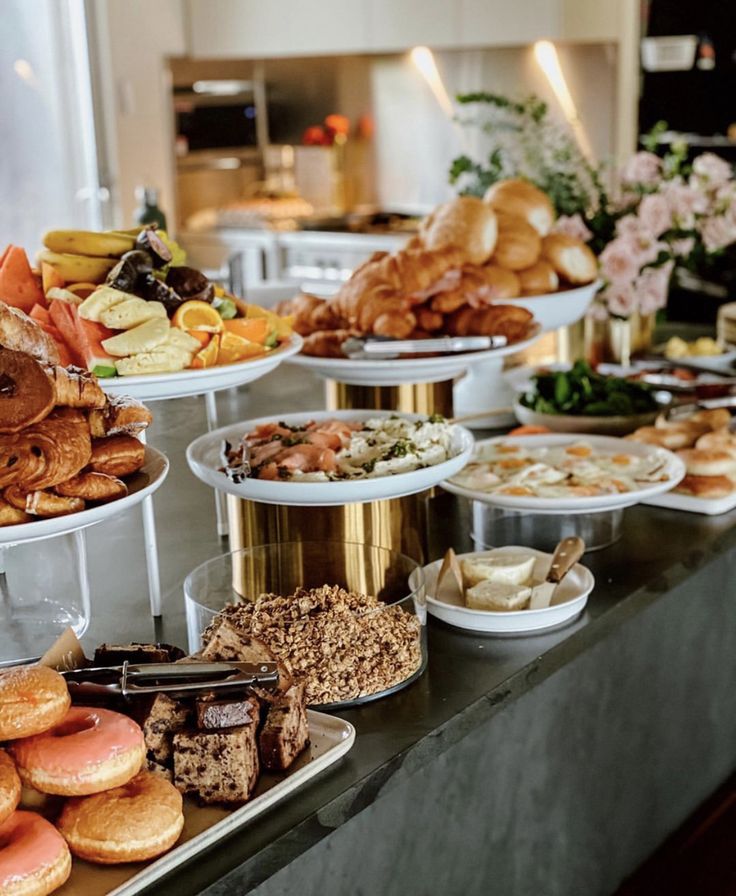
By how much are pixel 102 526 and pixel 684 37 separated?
3.85m

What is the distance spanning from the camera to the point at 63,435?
1113 mm

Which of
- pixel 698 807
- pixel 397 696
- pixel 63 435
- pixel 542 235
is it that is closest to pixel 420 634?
pixel 397 696

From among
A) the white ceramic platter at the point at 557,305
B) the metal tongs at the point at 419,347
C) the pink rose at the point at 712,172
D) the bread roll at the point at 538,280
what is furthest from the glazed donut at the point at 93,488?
the pink rose at the point at 712,172

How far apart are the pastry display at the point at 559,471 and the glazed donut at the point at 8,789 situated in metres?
0.89

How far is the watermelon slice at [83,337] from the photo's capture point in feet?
4.46

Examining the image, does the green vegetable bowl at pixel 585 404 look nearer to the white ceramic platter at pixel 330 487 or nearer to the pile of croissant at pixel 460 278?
the pile of croissant at pixel 460 278

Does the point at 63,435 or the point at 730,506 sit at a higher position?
the point at 63,435

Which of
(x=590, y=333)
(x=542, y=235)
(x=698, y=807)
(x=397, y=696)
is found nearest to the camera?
(x=397, y=696)

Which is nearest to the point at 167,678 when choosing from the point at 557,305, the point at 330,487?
the point at 330,487

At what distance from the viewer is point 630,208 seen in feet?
8.86

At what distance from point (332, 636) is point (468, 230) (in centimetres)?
122

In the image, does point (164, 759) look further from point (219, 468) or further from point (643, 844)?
point (643, 844)

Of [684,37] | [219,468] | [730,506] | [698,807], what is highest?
[684,37]

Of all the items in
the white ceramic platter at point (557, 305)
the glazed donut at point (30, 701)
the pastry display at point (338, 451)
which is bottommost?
the glazed donut at point (30, 701)
